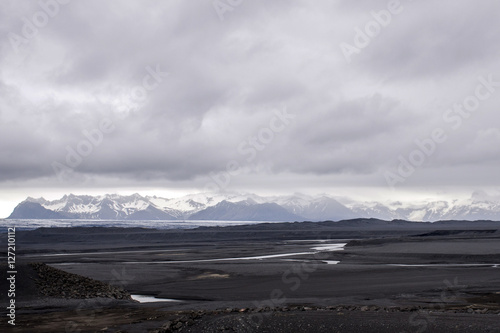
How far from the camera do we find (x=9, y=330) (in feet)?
68.2

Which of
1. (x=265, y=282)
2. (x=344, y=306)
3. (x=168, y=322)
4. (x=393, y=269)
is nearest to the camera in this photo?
(x=168, y=322)

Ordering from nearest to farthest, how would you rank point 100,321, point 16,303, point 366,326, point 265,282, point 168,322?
point 366,326, point 168,322, point 100,321, point 16,303, point 265,282

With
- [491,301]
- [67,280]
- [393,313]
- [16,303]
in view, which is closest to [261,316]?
[393,313]

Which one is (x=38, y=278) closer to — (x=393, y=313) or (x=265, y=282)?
(x=265, y=282)

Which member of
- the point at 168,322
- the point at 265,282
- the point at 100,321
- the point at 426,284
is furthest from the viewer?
the point at 265,282

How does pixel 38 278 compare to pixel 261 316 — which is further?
pixel 38 278

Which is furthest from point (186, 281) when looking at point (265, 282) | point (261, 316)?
point (261, 316)

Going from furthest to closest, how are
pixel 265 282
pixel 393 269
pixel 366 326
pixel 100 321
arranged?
1. pixel 393 269
2. pixel 265 282
3. pixel 100 321
4. pixel 366 326

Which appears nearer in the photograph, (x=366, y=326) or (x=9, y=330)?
(x=366, y=326)

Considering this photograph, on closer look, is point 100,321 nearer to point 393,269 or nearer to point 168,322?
point 168,322

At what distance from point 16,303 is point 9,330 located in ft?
27.1

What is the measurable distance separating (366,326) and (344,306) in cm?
623

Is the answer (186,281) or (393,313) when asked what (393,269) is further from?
(393,313)

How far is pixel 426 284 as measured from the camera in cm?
3341
